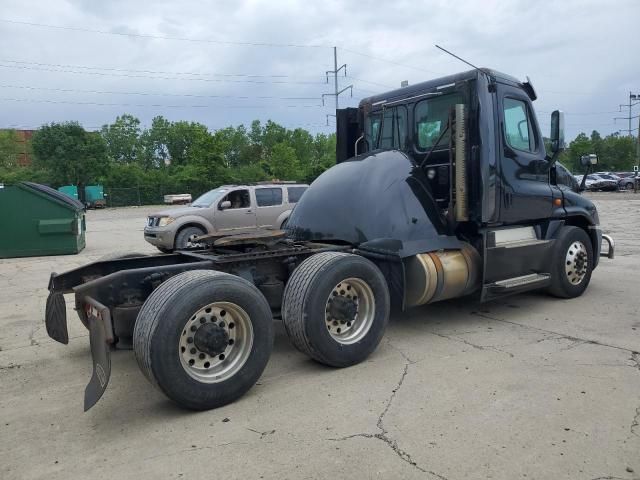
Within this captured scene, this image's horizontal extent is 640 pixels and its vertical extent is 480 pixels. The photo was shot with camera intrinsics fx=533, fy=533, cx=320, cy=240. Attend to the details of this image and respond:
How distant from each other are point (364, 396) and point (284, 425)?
719 mm

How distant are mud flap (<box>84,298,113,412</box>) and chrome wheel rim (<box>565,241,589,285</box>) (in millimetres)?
5443

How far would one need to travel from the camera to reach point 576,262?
6.79 metres

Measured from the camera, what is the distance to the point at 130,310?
4156 mm

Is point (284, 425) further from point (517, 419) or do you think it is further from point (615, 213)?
point (615, 213)

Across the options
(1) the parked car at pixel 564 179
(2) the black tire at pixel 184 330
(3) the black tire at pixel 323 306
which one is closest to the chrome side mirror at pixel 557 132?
(1) the parked car at pixel 564 179

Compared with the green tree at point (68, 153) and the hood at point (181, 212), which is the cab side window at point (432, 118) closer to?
the hood at point (181, 212)

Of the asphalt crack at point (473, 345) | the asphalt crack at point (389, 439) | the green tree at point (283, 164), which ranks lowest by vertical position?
the asphalt crack at point (389, 439)

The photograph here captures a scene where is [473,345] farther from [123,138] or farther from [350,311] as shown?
[123,138]

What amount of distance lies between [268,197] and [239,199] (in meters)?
0.79

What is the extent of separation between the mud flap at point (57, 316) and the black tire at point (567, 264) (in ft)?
17.8

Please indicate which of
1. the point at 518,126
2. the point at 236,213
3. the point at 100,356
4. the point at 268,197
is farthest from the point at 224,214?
the point at 100,356

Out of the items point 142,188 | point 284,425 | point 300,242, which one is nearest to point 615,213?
point 300,242

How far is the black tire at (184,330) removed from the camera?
11.5ft

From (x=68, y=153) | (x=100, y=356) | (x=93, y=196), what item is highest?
(x=68, y=153)
